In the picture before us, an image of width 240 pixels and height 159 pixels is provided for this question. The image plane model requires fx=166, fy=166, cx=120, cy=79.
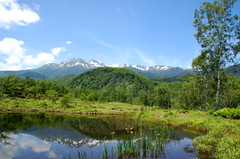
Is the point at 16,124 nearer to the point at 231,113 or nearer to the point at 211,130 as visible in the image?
the point at 211,130

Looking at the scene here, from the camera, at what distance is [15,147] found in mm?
17203

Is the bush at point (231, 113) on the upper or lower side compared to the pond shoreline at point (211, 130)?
upper

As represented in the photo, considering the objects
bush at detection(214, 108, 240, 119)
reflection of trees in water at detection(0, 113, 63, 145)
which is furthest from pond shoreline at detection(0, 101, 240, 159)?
reflection of trees in water at detection(0, 113, 63, 145)

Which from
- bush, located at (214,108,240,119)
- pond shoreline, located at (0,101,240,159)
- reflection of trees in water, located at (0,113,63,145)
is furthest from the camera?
bush, located at (214,108,240,119)

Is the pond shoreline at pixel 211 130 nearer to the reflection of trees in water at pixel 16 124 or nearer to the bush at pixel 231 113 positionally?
the bush at pixel 231 113

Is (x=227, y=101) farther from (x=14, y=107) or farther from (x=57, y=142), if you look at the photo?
(x=14, y=107)

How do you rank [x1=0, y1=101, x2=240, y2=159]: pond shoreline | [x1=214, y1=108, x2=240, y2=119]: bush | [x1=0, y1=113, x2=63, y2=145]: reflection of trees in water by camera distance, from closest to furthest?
[x1=0, y1=101, x2=240, y2=159]: pond shoreline, [x1=0, y1=113, x2=63, y2=145]: reflection of trees in water, [x1=214, y1=108, x2=240, y2=119]: bush

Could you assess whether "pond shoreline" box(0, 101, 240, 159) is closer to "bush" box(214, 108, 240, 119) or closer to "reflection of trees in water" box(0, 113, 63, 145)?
"bush" box(214, 108, 240, 119)

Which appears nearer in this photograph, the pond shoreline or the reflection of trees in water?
the pond shoreline

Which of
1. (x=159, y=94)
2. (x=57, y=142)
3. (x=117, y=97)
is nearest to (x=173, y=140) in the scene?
(x=57, y=142)

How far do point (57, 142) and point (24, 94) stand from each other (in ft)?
251

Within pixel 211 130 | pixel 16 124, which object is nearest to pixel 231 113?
pixel 211 130

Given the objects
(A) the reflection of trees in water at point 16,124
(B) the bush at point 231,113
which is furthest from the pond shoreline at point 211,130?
(A) the reflection of trees in water at point 16,124

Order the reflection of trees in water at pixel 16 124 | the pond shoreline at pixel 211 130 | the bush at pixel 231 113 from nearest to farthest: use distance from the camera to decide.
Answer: the pond shoreline at pixel 211 130 → the reflection of trees in water at pixel 16 124 → the bush at pixel 231 113
